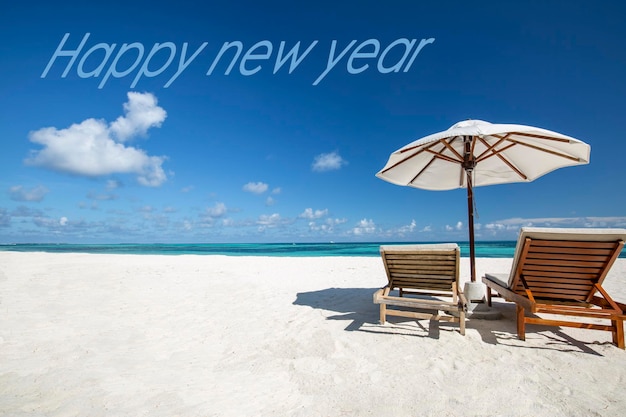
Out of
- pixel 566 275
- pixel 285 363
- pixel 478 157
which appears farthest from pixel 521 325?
pixel 285 363

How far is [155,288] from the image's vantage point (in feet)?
23.5

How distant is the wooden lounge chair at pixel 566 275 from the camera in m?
3.37

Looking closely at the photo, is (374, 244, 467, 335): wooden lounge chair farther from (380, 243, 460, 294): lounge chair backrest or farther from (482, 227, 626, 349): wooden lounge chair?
(482, 227, 626, 349): wooden lounge chair

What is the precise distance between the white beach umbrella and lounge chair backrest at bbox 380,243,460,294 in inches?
39.3

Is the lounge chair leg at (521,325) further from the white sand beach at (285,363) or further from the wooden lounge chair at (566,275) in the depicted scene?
the white sand beach at (285,363)

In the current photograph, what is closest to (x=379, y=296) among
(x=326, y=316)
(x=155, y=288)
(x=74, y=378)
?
(x=326, y=316)

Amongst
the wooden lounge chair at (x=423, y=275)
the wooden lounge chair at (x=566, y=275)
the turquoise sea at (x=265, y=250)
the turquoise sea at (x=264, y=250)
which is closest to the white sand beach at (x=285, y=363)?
the wooden lounge chair at (x=423, y=275)

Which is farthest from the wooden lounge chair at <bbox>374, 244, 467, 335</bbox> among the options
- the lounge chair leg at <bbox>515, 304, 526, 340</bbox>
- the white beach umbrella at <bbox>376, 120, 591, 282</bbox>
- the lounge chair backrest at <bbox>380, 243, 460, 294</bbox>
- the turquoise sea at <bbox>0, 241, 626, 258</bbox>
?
the turquoise sea at <bbox>0, 241, 626, 258</bbox>

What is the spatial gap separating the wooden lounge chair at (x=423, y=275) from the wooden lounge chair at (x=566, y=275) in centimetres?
70

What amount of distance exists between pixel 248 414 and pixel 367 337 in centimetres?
197

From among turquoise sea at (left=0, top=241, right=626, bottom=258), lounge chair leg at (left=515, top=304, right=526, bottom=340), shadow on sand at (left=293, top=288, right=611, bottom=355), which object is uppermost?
lounge chair leg at (left=515, top=304, right=526, bottom=340)

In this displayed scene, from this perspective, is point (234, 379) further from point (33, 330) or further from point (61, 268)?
point (61, 268)

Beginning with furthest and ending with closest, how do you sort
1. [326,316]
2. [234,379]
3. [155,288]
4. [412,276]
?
[155,288]
[326,316]
[412,276]
[234,379]

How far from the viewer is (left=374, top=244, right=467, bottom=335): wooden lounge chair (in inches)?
154
